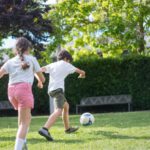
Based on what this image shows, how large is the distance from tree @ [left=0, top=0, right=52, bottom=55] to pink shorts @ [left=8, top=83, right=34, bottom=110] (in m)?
16.5

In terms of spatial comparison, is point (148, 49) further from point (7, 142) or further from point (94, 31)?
point (7, 142)

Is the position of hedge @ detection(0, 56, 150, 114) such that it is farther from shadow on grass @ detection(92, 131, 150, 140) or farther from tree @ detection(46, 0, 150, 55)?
shadow on grass @ detection(92, 131, 150, 140)

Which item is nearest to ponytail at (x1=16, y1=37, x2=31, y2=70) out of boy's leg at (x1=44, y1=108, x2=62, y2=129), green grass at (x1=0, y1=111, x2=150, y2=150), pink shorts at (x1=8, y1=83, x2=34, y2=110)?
pink shorts at (x1=8, y1=83, x2=34, y2=110)

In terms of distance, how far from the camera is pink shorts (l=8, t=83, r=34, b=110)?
24.9 ft

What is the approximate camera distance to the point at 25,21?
78.8 ft

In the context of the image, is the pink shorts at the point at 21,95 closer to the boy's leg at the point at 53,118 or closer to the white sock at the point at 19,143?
the white sock at the point at 19,143

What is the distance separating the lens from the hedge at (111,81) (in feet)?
79.9

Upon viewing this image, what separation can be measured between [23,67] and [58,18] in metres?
23.2

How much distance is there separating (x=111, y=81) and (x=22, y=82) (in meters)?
17.0

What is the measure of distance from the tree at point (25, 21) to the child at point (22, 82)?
16389 millimetres

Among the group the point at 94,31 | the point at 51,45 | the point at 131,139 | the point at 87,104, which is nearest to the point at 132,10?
the point at 94,31

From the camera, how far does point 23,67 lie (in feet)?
25.0

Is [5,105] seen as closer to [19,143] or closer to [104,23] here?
[104,23]

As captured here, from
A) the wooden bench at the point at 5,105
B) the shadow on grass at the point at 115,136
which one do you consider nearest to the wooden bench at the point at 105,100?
the wooden bench at the point at 5,105
